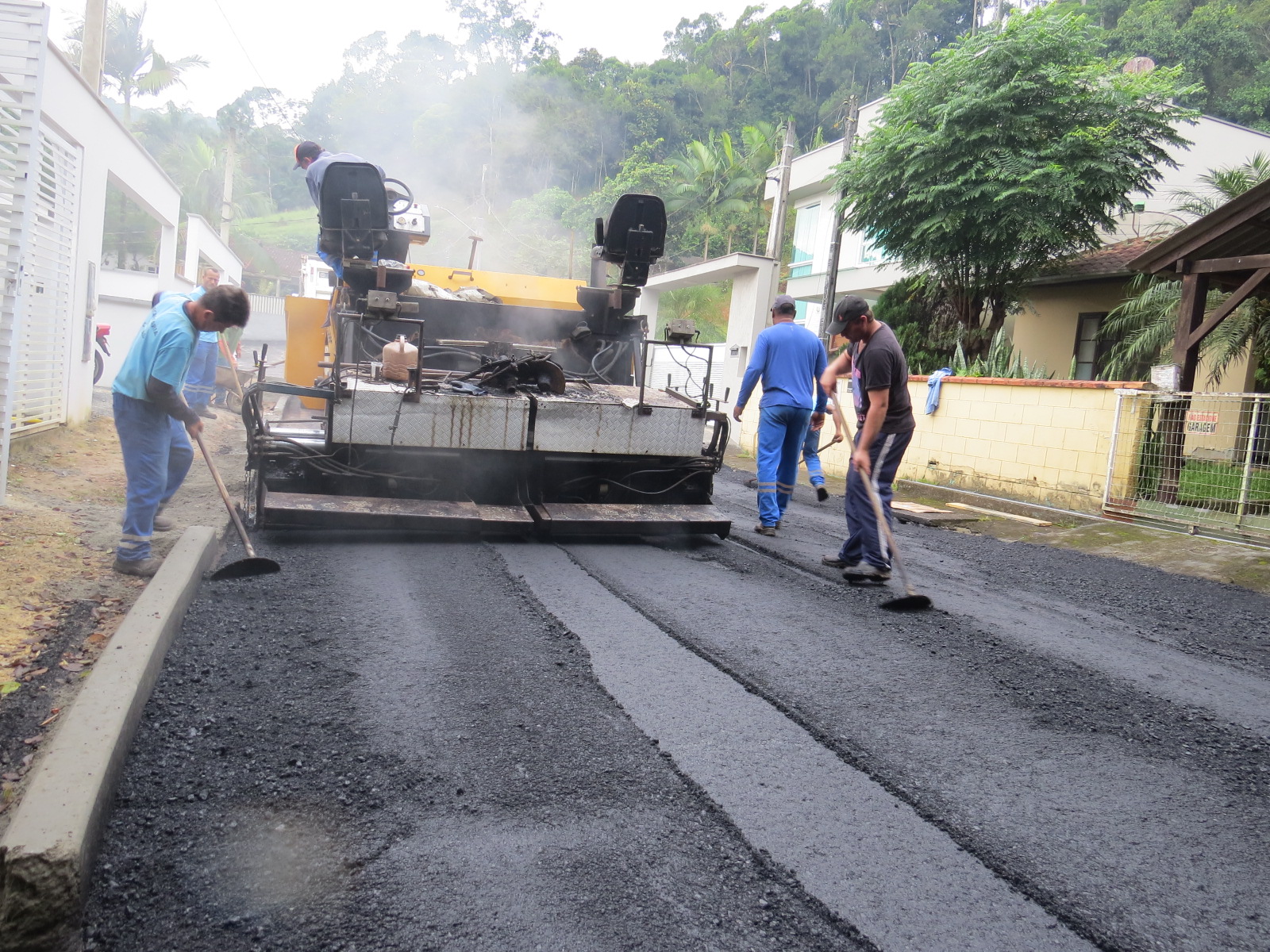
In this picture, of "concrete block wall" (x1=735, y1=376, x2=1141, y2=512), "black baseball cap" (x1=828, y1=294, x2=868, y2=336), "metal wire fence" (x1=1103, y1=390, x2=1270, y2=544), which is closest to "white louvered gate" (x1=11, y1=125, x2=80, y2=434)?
"black baseball cap" (x1=828, y1=294, x2=868, y2=336)

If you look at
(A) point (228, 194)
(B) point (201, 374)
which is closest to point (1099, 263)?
(B) point (201, 374)

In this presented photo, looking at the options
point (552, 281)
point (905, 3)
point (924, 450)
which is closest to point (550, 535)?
point (552, 281)

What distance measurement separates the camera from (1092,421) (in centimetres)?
877

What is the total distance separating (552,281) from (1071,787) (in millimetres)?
6047

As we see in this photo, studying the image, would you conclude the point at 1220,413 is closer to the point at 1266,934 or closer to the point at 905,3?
the point at 1266,934

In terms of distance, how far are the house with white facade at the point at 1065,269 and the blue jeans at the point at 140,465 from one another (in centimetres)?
1228

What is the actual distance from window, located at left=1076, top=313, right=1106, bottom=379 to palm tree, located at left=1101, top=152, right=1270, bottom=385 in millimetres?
546

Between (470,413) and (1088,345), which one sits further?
(1088,345)

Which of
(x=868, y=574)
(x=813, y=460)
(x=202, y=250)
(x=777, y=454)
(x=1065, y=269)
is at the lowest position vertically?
(x=868, y=574)

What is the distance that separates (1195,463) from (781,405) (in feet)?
12.5

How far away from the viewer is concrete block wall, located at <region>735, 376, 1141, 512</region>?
344 inches

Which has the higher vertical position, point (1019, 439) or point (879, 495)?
point (1019, 439)

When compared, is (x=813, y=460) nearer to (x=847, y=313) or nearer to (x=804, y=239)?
(x=847, y=313)

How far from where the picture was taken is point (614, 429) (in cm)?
614
